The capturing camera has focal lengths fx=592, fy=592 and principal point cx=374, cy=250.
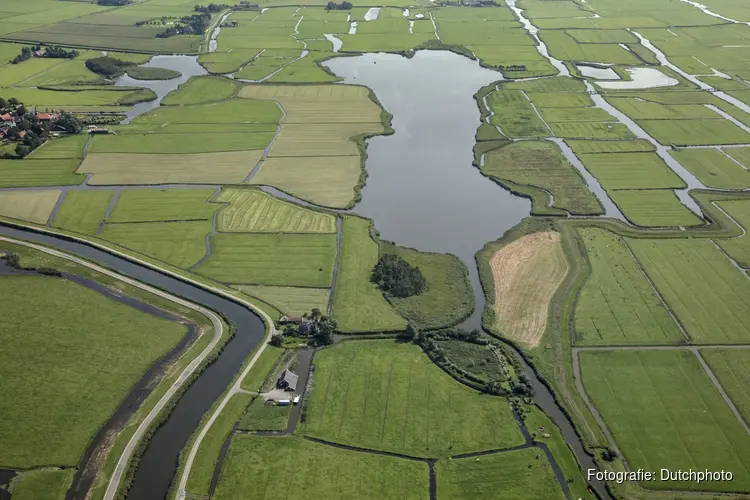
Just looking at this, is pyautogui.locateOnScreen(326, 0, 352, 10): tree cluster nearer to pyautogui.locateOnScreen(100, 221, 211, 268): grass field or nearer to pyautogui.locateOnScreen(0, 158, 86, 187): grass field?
pyautogui.locateOnScreen(0, 158, 86, 187): grass field

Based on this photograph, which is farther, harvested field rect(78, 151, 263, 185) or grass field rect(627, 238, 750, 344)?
harvested field rect(78, 151, 263, 185)

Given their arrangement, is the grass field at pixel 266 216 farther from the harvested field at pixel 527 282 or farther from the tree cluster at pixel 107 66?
the tree cluster at pixel 107 66

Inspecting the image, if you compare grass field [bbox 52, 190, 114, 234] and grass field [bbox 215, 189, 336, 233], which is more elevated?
grass field [bbox 215, 189, 336, 233]

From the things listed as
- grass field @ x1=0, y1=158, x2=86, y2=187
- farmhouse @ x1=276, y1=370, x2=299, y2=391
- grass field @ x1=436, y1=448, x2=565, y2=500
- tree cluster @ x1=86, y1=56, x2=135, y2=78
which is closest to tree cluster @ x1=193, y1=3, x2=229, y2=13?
tree cluster @ x1=86, y1=56, x2=135, y2=78

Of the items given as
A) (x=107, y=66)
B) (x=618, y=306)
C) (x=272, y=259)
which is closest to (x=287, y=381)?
(x=272, y=259)

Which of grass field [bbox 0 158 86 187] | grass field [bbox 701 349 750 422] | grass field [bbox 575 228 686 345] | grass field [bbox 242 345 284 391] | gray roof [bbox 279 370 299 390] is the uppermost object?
grass field [bbox 701 349 750 422]

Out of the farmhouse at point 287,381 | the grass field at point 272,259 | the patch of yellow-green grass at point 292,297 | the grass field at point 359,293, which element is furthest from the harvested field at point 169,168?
the farmhouse at point 287,381

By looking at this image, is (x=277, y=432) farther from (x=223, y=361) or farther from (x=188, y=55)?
(x=188, y=55)
